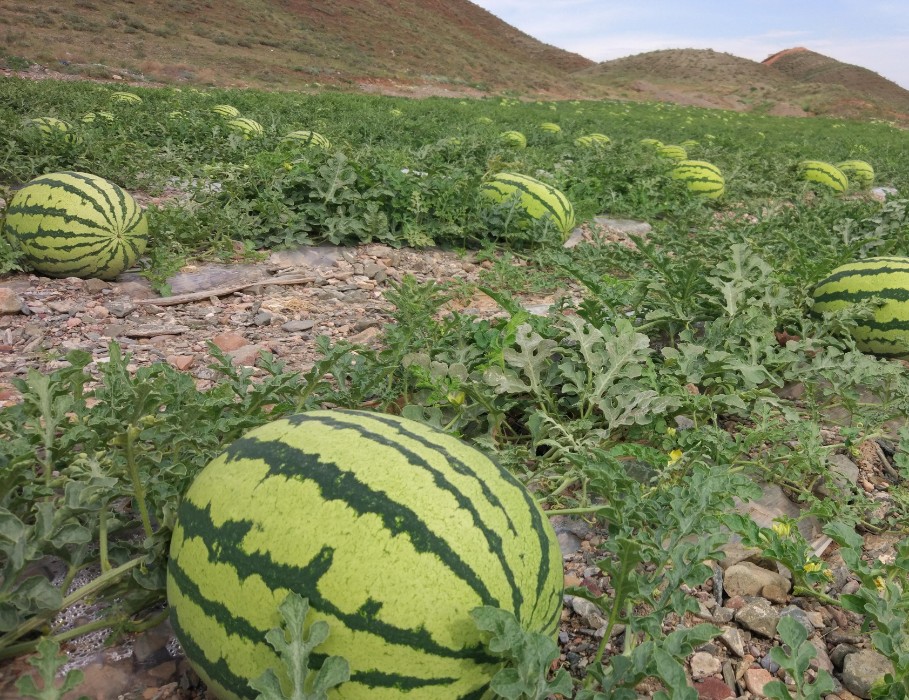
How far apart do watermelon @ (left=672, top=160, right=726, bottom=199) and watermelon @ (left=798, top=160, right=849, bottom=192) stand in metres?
1.65

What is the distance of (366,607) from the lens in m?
1.30

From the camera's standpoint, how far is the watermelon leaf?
1203 millimetres

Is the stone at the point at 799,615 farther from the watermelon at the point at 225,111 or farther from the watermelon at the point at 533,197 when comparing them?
the watermelon at the point at 225,111

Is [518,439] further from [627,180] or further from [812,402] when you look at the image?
[627,180]

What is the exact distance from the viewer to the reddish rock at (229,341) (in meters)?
3.39

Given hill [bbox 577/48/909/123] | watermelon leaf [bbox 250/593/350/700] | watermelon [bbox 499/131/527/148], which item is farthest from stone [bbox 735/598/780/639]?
hill [bbox 577/48/909/123]

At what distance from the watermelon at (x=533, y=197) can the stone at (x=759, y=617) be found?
11.3 ft

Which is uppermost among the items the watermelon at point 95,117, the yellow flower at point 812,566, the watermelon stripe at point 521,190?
the watermelon stripe at point 521,190

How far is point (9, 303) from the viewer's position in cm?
360

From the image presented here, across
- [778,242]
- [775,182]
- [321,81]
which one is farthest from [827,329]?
[321,81]

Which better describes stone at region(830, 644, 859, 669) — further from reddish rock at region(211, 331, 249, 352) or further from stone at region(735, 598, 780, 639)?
reddish rock at region(211, 331, 249, 352)

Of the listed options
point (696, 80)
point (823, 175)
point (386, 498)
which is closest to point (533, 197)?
point (386, 498)

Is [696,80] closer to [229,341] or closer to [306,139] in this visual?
[306,139]

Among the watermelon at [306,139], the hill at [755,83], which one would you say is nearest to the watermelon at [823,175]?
the watermelon at [306,139]
